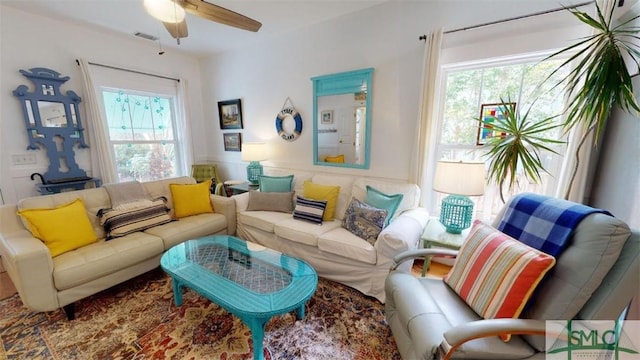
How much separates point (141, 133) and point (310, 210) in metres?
3.07

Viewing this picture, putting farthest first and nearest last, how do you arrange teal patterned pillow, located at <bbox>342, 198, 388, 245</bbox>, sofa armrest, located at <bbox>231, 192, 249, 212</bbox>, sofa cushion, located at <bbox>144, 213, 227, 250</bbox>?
1. sofa armrest, located at <bbox>231, 192, 249, 212</bbox>
2. sofa cushion, located at <bbox>144, 213, 227, 250</bbox>
3. teal patterned pillow, located at <bbox>342, 198, 388, 245</bbox>

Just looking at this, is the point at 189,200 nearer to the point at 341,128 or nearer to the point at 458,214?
the point at 341,128

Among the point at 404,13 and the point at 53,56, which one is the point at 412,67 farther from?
the point at 53,56

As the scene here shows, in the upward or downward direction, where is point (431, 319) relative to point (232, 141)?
downward

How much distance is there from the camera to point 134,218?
7.78 feet

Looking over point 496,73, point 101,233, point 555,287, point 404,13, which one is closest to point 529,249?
point 555,287

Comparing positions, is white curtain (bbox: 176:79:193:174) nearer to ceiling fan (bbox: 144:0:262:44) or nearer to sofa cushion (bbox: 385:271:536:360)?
ceiling fan (bbox: 144:0:262:44)

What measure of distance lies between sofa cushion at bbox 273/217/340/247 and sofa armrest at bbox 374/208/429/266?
571 millimetres

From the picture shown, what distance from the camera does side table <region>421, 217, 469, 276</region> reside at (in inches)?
71.7

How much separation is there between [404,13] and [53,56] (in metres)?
4.00

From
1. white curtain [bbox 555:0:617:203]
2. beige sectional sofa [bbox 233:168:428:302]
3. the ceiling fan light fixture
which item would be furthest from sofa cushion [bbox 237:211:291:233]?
white curtain [bbox 555:0:617:203]

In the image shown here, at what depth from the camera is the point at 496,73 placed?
2180 mm

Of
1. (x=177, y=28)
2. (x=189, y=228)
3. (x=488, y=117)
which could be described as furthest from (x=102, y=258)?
(x=488, y=117)

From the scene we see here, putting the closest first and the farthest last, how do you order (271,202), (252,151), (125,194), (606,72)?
(606,72) < (125,194) < (271,202) < (252,151)
